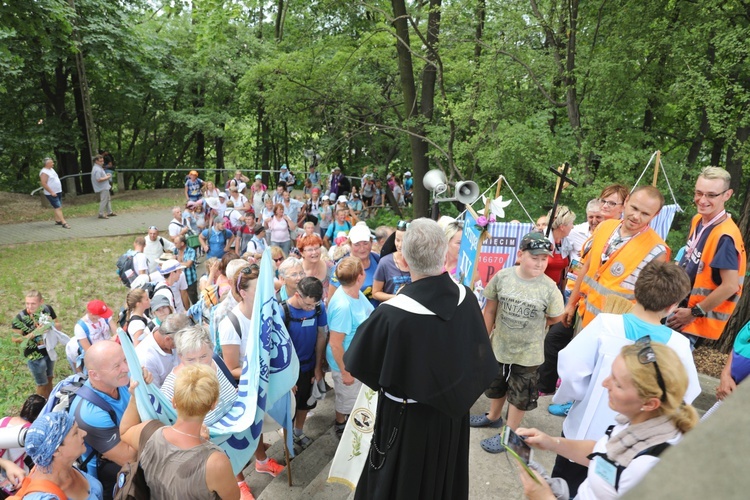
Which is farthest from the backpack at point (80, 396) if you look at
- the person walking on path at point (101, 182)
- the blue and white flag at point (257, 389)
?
the person walking on path at point (101, 182)

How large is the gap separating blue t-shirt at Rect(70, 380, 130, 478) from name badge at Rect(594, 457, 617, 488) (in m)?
2.73

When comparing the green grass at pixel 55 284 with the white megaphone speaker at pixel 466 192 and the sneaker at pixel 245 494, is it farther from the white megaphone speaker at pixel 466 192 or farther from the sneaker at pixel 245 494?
the white megaphone speaker at pixel 466 192

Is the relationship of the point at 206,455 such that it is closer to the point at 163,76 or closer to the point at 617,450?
the point at 617,450

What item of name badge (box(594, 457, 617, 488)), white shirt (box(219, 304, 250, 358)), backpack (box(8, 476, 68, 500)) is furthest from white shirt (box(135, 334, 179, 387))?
name badge (box(594, 457, 617, 488))

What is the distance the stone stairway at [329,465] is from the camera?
3678mm

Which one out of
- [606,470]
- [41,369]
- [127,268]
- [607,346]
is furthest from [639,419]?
Result: [127,268]

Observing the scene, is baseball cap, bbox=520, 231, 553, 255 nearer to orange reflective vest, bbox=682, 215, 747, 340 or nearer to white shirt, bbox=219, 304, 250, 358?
orange reflective vest, bbox=682, 215, 747, 340

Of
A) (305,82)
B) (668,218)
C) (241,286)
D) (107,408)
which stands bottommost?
(107,408)

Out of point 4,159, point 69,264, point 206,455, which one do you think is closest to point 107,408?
point 206,455

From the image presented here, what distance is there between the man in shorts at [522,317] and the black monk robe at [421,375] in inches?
45.1

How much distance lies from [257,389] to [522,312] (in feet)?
6.82

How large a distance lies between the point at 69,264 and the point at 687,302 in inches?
462

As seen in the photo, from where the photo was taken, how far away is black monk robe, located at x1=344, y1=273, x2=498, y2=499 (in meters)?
2.49

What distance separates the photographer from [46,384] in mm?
6320
